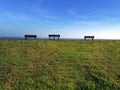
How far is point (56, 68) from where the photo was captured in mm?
23719

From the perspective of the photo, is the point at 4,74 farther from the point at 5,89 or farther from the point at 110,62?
the point at 110,62

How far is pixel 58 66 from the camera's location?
24344 millimetres

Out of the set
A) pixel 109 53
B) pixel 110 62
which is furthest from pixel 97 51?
Result: pixel 110 62

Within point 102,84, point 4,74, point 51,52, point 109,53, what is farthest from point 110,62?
point 4,74

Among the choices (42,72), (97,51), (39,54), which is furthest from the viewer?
(97,51)

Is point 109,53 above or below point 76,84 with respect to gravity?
above

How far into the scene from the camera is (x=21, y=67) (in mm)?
23609

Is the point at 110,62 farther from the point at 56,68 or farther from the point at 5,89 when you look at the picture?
the point at 5,89

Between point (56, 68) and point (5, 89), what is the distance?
7.04 m

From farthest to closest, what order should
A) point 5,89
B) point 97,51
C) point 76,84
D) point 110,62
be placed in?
point 97,51, point 110,62, point 76,84, point 5,89

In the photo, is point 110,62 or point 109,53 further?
point 109,53

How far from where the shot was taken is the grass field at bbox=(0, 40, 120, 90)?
2009 centimetres

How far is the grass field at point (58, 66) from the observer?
20.1 m

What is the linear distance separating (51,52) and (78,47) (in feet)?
18.6
